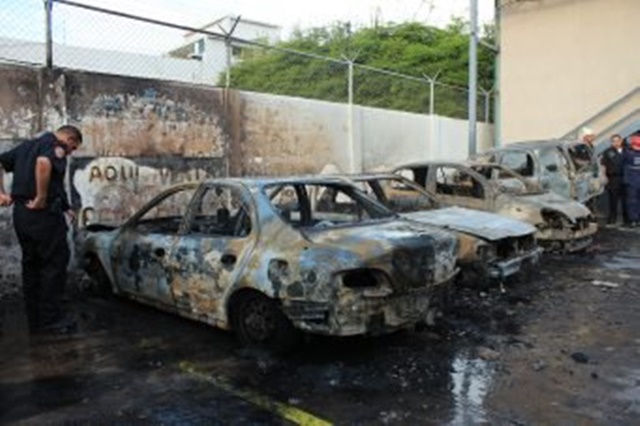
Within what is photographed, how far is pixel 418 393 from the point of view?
16.2 feet

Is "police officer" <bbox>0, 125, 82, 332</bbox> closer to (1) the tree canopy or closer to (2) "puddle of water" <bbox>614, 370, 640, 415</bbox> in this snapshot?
(2) "puddle of water" <bbox>614, 370, 640, 415</bbox>

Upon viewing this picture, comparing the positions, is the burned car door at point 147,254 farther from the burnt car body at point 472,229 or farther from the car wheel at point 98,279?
the burnt car body at point 472,229

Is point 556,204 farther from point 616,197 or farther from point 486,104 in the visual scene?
point 486,104

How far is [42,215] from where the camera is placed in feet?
20.9

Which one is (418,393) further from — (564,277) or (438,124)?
(438,124)

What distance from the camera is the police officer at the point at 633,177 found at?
1398cm

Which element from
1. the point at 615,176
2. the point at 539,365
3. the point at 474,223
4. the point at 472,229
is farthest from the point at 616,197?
the point at 539,365

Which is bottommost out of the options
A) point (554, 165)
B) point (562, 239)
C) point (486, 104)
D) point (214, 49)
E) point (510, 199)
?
point (562, 239)

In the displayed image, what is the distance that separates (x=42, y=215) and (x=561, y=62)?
1521cm

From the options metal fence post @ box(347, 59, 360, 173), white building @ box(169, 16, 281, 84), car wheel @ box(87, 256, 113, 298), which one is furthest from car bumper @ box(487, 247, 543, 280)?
metal fence post @ box(347, 59, 360, 173)

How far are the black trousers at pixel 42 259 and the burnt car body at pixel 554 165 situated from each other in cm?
787

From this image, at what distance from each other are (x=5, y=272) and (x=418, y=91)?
11.4 metres

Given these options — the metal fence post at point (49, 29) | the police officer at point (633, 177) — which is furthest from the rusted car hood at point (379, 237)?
the police officer at point (633, 177)

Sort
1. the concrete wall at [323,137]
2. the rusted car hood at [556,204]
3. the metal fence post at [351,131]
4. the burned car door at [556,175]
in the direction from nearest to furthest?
the rusted car hood at [556,204], the concrete wall at [323,137], the burned car door at [556,175], the metal fence post at [351,131]
